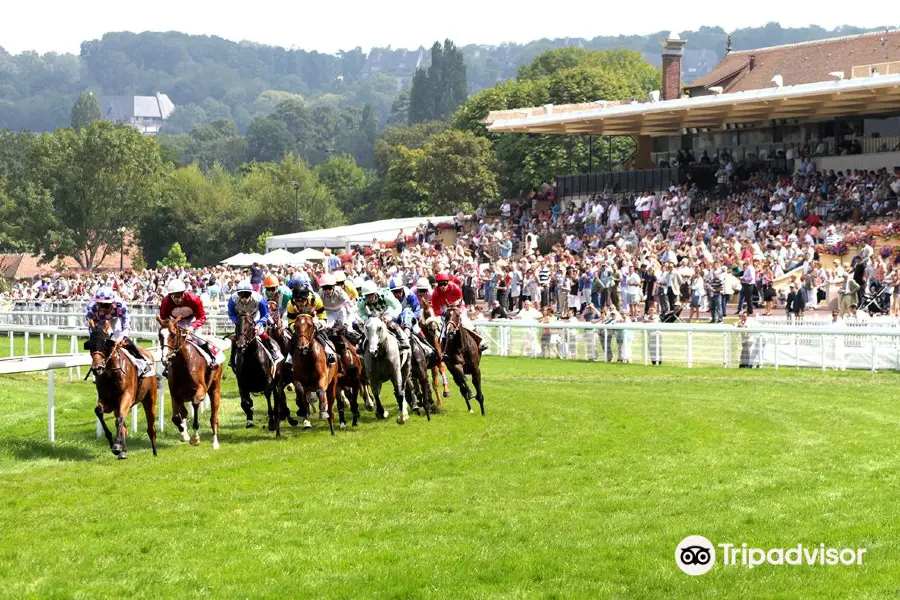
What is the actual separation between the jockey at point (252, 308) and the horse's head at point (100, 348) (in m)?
2.22

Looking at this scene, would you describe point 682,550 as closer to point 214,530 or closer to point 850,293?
point 214,530

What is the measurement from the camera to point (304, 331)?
50.6ft

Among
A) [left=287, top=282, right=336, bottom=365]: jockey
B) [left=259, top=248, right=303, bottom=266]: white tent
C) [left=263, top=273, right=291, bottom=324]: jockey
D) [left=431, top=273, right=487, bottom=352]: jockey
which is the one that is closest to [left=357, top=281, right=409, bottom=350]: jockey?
[left=287, top=282, right=336, bottom=365]: jockey

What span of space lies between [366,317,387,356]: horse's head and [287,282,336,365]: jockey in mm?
464

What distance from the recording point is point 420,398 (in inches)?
735

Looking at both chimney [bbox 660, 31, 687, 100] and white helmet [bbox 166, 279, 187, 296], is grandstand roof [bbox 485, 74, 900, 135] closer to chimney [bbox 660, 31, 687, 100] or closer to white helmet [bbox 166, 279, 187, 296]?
chimney [bbox 660, 31, 687, 100]

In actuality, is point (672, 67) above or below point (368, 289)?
above

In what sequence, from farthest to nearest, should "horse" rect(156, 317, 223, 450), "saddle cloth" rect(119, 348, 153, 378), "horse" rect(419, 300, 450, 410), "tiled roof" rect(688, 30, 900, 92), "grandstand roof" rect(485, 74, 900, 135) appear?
"tiled roof" rect(688, 30, 900, 92)
"grandstand roof" rect(485, 74, 900, 135)
"horse" rect(419, 300, 450, 410)
"horse" rect(156, 317, 223, 450)
"saddle cloth" rect(119, 348, 153, 378)

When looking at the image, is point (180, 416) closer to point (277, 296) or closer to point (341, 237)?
point (277, 296)

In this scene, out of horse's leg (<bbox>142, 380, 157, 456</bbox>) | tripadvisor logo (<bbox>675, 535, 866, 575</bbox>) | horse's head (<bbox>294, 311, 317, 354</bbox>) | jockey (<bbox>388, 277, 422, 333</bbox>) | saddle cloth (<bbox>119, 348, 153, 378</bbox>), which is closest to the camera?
tripadvisor logo (<bbox>675, 535, 866, 575</bbox>)

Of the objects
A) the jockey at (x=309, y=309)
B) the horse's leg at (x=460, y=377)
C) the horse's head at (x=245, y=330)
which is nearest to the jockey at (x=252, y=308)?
the horse's head at (x=245, y=330)

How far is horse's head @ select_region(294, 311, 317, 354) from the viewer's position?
15.4 m

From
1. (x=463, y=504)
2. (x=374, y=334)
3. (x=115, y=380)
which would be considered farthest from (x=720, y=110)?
(x=463, y=504)

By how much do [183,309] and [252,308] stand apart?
980 millimetres
